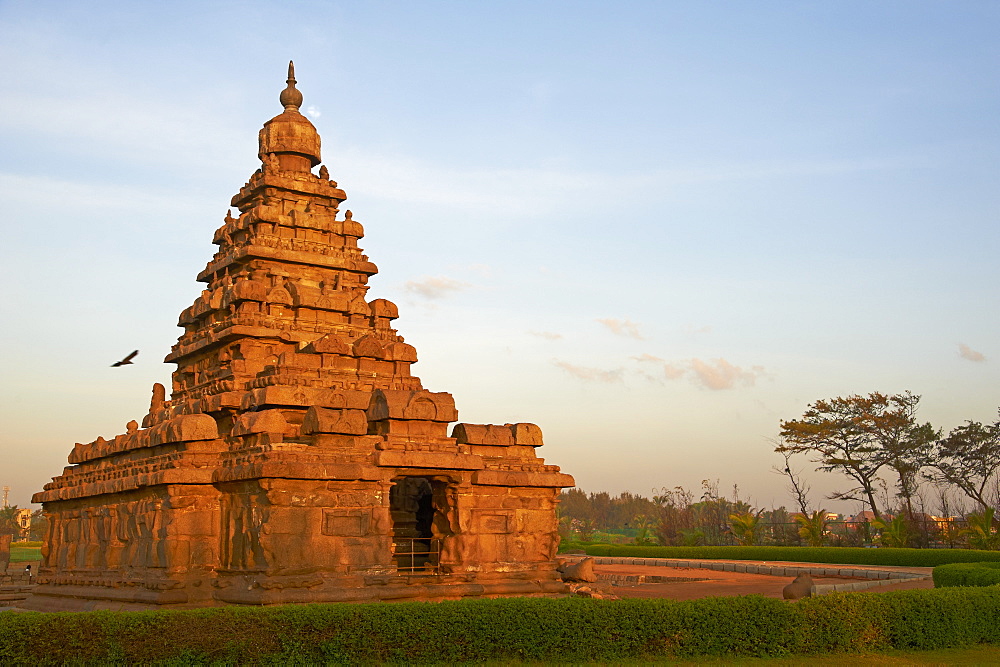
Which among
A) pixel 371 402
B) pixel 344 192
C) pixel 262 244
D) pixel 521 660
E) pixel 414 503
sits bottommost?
pixel 521 660

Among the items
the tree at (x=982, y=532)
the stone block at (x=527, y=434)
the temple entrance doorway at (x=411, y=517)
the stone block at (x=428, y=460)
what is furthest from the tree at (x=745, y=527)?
the stone block at (x=428, y=460)

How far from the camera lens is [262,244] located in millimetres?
21141

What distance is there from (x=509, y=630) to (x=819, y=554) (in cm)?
2157

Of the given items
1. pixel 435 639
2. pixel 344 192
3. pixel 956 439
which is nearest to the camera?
pixel 435 639

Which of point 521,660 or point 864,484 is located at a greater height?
point 864,484

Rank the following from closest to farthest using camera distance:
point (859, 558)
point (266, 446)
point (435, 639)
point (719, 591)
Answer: point (435, 639), point (266, 446), point (719, 591), point (859, 558)

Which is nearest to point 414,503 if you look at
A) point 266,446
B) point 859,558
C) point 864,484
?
Answer: point 266,446

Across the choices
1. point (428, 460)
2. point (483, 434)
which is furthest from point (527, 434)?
point (428, 460)

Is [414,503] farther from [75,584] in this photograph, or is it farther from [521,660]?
[521,660]

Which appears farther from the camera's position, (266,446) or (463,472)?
(463,472)

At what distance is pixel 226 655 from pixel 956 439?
35.5m

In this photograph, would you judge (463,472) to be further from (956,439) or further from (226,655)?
(956,439)

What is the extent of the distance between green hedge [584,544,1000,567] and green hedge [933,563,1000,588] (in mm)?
5678

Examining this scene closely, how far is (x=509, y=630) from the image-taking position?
11.4 m
